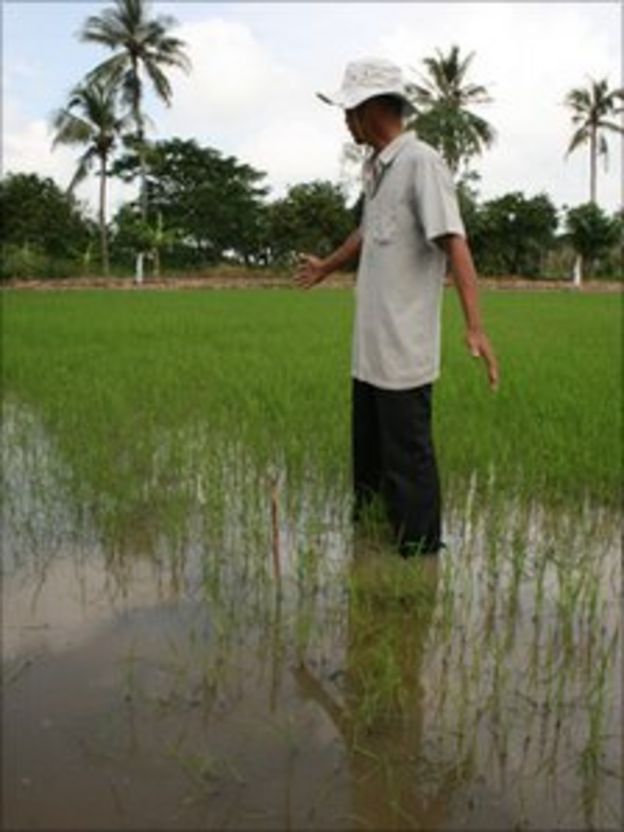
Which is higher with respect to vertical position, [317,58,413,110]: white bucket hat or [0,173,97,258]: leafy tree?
[0,173,97,258]: leafy tree

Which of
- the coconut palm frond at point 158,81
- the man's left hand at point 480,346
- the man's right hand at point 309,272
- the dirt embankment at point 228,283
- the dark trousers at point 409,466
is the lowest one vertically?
the dark trousers at point 409,466

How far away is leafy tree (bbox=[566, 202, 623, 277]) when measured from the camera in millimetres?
26766

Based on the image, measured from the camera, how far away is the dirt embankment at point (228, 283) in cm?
2012

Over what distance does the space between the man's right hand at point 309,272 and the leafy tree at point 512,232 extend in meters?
24.4

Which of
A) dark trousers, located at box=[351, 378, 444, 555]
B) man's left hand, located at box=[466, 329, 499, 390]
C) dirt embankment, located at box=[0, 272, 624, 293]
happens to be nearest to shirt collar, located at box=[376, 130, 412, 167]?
man's left hand, located at box=[466, 329, 499, 390]

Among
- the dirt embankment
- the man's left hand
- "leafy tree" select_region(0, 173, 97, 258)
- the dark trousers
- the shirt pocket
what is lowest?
the dark trousers

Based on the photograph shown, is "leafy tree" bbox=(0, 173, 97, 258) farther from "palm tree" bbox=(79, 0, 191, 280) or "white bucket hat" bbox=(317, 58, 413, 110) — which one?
"white bucket hat" bbox=(317, 58, 413, 110)

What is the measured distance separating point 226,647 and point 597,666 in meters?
0.74

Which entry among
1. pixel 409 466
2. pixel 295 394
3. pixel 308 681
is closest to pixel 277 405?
pixel 295 394

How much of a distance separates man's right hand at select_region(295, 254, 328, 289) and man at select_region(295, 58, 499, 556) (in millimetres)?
322

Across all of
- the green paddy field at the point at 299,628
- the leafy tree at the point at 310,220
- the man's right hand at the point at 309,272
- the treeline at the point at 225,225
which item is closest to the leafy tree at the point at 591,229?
the treeline at the point at 225,225

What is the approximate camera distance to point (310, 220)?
2633 cm

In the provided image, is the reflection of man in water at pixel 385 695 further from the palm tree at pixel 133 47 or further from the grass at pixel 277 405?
the palm tree at pixel 133 47

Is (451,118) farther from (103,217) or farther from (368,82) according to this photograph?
(368,82)
